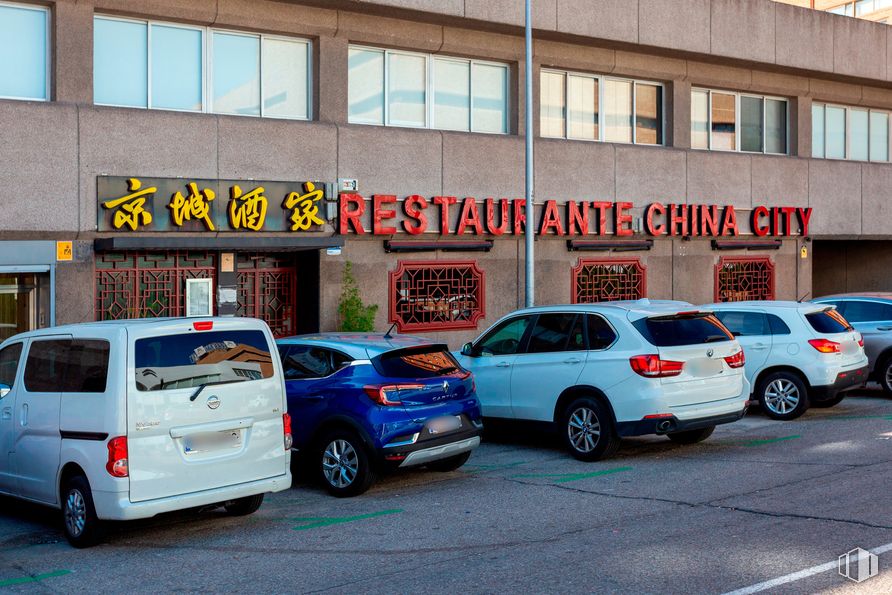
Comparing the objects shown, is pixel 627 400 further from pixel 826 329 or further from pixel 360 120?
pixel 360 120

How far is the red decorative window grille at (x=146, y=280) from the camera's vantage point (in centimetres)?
1605

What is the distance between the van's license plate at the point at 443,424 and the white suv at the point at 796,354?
602cm

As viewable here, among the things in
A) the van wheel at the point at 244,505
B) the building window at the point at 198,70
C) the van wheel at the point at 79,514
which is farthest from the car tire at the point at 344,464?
the building window at the point at 198,70

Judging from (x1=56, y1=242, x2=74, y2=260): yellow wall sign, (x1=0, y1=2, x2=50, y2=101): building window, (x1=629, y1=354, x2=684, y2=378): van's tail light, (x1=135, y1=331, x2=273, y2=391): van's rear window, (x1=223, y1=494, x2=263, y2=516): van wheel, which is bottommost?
(x1=223, y1=494, x2=263, y2=516): van wheel

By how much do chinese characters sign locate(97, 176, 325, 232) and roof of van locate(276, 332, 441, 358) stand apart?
5883mm

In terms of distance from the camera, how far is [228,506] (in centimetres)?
941

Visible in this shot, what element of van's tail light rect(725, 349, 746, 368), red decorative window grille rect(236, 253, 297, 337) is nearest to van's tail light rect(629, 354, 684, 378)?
van's tail light rect(725, 349, 746, 368)

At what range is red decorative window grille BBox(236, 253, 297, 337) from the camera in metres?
18.0

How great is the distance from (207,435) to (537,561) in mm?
2886

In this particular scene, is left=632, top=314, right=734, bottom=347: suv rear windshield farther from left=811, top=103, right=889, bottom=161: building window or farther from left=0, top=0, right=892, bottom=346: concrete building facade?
left=811, top=103, right=889, bottom=161: building window

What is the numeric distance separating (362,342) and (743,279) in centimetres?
1663

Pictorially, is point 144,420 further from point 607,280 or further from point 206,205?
point 607,280

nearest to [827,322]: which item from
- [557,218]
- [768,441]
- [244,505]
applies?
[768,441]

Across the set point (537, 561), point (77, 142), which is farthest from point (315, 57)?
point (537, 561)
